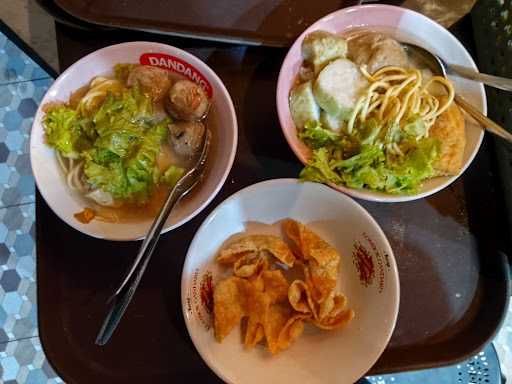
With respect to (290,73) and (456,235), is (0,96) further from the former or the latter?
(456,235)

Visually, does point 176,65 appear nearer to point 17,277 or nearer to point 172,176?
point 172,176

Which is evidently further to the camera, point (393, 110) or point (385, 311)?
point (393, 110)

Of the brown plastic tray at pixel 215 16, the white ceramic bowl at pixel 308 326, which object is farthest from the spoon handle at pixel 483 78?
the white ceramic bowl at pixel 308 326

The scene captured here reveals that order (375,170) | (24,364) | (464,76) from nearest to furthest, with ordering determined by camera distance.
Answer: (375,170)
(464,76)
(24,364)

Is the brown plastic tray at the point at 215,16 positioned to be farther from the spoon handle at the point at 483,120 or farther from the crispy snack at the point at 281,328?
the crispy snack at the point at 281,328

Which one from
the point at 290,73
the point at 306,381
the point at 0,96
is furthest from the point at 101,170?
the point at 0,96

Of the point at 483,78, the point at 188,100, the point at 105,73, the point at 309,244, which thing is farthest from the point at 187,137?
the point at 483,78
